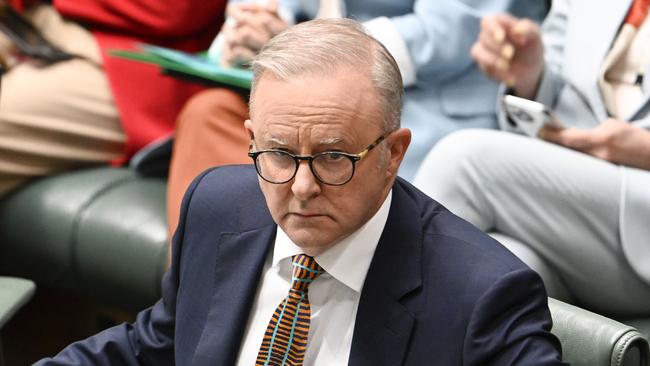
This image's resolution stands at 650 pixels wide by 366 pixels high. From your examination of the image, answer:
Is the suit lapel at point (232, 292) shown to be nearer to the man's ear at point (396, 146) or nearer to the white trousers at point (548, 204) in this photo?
the man's ear at point (396, 146)

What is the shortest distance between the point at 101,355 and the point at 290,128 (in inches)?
18.2

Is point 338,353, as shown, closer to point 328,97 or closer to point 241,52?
point 328,97

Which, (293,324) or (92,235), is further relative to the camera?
(92,235)

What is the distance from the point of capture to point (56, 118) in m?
2.51

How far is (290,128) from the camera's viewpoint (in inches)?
44.8

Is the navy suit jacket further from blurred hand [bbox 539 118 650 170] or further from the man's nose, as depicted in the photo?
blurred hand [bbox 539 118 650 170]

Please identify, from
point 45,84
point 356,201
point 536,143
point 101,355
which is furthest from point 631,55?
point 45,84

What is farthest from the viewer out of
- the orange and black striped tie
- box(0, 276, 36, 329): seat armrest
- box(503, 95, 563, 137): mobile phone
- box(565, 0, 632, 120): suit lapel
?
box(565, 0, 632, 120): suit lapel

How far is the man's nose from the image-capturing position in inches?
44.9

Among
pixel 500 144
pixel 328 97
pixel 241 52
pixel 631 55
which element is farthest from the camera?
pixel 241 52

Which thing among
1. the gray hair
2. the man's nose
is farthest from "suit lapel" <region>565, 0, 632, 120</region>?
the man's nose

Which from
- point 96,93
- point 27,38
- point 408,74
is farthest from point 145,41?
point 408,74

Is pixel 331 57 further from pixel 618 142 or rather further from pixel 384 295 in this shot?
pixel 618 142

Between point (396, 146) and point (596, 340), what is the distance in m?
0.35
